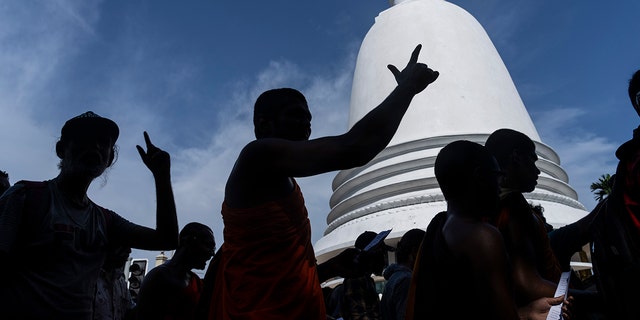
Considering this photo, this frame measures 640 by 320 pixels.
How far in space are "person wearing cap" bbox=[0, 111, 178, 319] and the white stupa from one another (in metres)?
6.51

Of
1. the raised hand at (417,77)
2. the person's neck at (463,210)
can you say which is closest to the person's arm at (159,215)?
the raised hand at (417,77)

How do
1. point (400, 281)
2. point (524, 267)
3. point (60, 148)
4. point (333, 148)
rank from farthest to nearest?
point (400, 281) → point (60, 148) → point (524, 267) → point (333, 148)

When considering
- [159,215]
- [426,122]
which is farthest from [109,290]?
[426,122]

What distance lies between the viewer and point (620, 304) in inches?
79.8

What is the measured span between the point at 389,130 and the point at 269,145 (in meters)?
0.41

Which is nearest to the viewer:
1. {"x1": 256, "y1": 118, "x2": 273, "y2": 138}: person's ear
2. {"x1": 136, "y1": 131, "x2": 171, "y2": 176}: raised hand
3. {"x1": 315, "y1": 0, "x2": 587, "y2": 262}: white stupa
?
{"x1": 256, "y1": 118, "x2": 273, "y2": 138}: person's ear

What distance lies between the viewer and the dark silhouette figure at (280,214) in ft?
5.27

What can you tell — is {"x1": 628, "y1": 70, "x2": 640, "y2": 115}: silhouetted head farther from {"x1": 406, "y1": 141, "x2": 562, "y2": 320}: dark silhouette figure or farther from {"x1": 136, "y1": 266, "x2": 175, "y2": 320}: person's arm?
{"x1": 136, "y1": 266, "x2": 175, "y2": 320}: person's arm

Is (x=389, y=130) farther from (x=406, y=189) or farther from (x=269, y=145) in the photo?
(x=406, y=189)

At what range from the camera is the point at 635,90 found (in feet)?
8.07

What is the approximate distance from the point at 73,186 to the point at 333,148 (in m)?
1.21

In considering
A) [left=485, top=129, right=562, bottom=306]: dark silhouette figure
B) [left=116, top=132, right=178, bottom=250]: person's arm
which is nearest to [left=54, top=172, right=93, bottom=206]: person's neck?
[left=116, top=132, right=178, bottom=250]: person's arm

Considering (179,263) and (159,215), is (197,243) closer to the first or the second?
(179,263)

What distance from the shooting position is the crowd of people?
1.58m
